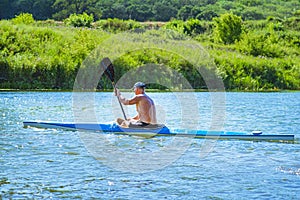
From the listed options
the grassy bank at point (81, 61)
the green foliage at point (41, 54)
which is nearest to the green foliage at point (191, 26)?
the grassy bank at point (81, 61)

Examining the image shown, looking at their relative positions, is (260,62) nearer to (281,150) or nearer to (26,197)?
(281,150)

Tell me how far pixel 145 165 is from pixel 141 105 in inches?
105

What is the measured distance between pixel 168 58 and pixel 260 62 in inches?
241

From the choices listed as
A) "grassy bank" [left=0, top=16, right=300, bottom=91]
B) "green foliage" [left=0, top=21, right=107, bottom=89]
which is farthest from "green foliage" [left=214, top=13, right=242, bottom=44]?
"green foliage" [left=0, top=21, right=107, bottom=89]

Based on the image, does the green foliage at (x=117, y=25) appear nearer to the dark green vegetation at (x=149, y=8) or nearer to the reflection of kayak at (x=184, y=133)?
the dark green vegetation at (x=149, y=8)

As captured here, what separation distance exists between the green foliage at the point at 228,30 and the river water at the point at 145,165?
28.9m

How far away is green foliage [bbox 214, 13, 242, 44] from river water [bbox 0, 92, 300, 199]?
2892 centimetres

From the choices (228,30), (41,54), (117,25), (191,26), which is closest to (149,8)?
(191,26)

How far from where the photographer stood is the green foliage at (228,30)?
47.1m

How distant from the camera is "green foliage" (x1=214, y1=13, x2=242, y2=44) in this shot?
1853 inches

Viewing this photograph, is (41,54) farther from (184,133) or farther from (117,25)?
(184,133)

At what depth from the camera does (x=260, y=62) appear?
3834 centimetres

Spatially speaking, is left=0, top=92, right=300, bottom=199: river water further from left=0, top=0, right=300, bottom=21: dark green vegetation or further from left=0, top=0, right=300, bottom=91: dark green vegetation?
left=0, top=0, right=300, bottom=21: dark green vegetation

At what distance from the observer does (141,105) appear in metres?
13.4
